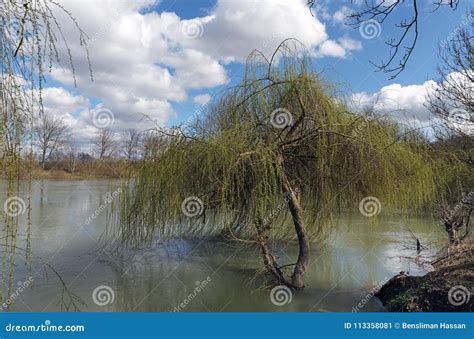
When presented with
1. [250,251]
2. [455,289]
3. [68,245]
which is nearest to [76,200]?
[68,245]

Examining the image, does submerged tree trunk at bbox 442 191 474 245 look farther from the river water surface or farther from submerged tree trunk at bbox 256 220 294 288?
submerged tree trunk at bbox 256 220 294 288

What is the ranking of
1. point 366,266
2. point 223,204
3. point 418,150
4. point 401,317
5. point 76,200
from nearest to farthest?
point 401,317 < point 223,204 < point 418,150 < point 366,266 < point 76,200

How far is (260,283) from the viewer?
529 cm

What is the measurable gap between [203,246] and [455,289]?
4752 mm

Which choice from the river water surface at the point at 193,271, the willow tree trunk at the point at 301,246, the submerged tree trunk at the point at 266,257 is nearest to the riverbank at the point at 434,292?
the river water surface at the point at 193,271

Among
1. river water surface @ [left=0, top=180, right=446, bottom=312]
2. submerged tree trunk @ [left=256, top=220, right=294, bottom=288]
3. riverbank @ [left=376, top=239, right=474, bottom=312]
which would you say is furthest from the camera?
submerged tree trunk @ [left=256, top=220, right=294, bottom=288]

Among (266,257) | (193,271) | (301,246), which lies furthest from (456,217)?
(193,271)

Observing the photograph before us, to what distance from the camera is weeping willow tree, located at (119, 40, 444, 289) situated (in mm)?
4766

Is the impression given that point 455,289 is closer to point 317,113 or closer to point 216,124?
point 317,113

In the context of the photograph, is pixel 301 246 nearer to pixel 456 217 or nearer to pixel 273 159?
pixel 273 159

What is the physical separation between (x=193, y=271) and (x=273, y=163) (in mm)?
2367

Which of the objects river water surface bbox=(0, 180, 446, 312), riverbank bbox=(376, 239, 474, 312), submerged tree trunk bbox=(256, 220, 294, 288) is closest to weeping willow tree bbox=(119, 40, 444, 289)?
submerged tree trunk bbox=(256, 220, 294, 288)

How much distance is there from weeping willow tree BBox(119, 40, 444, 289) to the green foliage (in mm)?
13

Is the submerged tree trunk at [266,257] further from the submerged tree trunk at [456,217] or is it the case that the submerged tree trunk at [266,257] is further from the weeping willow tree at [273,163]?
the submerged tree trunk at [456,217]
